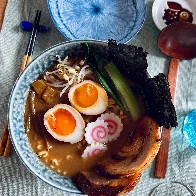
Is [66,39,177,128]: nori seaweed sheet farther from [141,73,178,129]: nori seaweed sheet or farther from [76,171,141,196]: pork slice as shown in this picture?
[76,171,141,196]: pork slice

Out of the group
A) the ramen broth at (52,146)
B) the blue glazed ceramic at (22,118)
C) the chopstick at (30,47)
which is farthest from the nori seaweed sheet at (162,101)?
the chopstick at (30,47)

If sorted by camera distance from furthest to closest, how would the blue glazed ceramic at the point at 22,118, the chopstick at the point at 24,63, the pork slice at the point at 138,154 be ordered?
the chopstick at the point at 24,63
the blue glazed ceramic at the point at 22,118
the pork slice at the point at 138,154

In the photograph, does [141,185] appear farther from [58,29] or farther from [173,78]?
[58,29]

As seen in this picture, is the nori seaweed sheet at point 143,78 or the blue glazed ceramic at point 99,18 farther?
the blue glazed ceramic at point 99,18

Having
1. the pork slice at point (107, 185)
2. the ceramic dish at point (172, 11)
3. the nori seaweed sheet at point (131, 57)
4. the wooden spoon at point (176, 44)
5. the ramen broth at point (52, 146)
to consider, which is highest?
the ceramic dish at point (172, 11)

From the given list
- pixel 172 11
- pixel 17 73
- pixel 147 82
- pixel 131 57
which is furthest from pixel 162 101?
pixel 17 73

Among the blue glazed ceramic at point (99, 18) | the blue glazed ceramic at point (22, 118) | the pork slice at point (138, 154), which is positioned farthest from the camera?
the blue glazed ceramic at point (99, 18)

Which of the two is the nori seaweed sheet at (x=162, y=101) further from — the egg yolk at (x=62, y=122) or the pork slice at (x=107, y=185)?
the egg yolk at (x=62, y=122)
